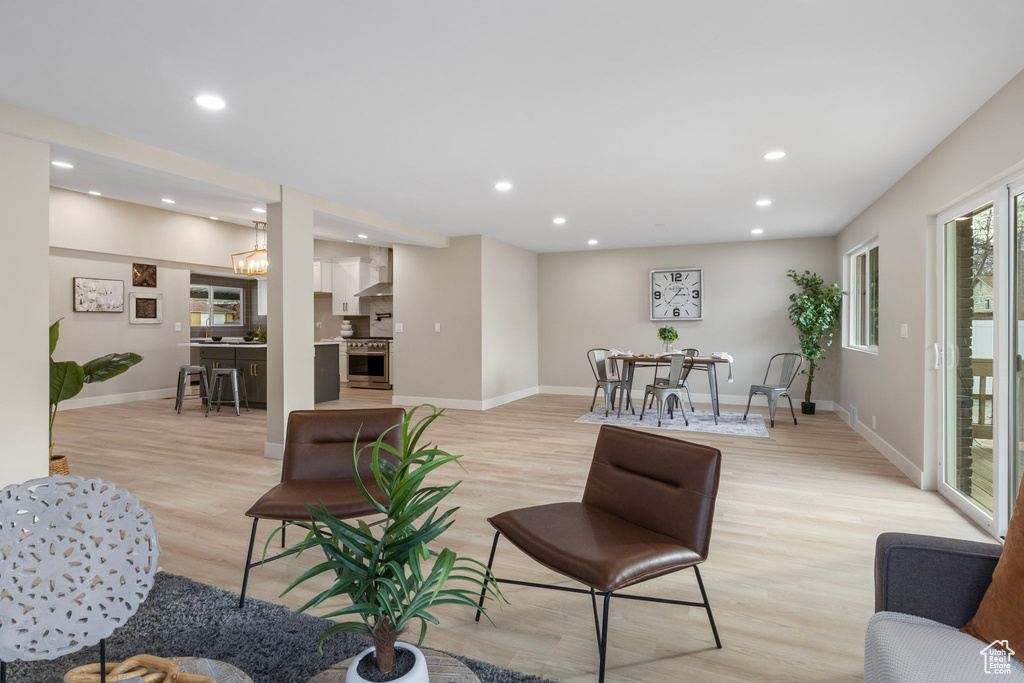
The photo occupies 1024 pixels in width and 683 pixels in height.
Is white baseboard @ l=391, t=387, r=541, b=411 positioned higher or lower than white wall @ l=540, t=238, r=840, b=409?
lower

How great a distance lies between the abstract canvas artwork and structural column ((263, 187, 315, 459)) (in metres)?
4.41

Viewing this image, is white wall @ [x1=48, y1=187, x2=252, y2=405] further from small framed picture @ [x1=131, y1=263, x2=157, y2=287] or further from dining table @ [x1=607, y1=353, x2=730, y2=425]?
dining table @ [x1=607, y1=353, x2=730, y2=425]

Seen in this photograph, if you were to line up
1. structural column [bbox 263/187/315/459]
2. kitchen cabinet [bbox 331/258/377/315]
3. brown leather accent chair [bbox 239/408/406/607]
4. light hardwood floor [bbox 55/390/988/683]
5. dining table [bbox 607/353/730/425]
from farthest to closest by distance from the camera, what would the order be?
kitchen cabinet [bbox 331/258/377/315] → dining table [bbox 607/353/730/425] → structural column [bbox 263/187/315/459] → brown leather accent chair [bbox 239/408/406/607] → light hardwood floor [bbox 55/390/988/683]

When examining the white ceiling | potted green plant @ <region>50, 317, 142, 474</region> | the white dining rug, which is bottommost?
the white dining rug

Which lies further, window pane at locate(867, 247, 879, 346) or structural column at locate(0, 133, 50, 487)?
window pane at locate(867, 247, 879, 346)

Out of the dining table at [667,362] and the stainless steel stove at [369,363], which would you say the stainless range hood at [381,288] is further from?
the dining table at [667,362]

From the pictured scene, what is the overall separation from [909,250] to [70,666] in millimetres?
5427

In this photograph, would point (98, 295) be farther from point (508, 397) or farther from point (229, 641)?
point (229, 641)

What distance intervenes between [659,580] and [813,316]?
555cm

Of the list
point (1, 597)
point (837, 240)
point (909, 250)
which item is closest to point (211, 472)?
point (1, 597)

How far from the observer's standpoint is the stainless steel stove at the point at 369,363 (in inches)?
382

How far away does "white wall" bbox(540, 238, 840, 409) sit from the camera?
766 centimetres

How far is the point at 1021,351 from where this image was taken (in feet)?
9.09

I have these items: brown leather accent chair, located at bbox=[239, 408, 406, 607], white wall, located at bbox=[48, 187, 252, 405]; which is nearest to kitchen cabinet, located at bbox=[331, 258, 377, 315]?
white wall, located at bbox=[48, 187, 252, 405]
